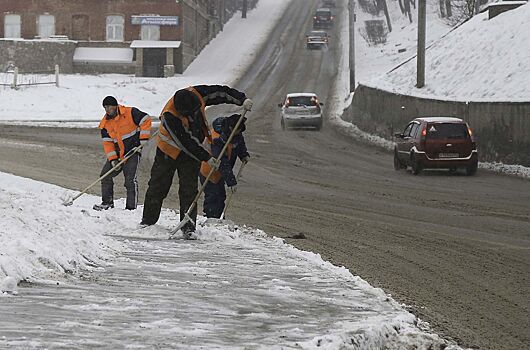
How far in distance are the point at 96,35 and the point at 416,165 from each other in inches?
1760

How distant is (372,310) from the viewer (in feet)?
27.3

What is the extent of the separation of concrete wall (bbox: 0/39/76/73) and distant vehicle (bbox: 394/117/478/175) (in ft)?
139

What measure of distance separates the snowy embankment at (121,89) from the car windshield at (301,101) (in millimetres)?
8058

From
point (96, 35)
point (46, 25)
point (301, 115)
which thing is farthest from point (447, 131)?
point (46, 25)

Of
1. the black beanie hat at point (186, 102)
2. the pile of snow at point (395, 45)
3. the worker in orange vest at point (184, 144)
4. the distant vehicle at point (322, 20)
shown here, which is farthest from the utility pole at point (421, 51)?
the distant vehicle at point (322, 20)

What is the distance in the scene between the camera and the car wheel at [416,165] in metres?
26.4

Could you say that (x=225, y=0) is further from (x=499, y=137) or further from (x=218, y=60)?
(x=499, y=137)

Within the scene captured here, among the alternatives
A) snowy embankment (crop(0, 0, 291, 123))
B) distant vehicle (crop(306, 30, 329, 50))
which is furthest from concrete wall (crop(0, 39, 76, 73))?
distant vehicle (crop(306, 30, 329, 50))

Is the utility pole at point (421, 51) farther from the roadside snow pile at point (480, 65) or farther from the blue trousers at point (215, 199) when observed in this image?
the blue trousers at point (215, 199)

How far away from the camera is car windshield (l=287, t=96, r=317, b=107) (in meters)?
43.9

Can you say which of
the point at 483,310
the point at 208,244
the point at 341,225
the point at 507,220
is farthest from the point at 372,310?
the point at 507,220

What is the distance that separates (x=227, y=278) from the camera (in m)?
9.53

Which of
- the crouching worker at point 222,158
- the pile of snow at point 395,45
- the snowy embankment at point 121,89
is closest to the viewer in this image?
the crouching worker at point 222,158

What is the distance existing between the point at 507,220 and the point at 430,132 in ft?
33.3
